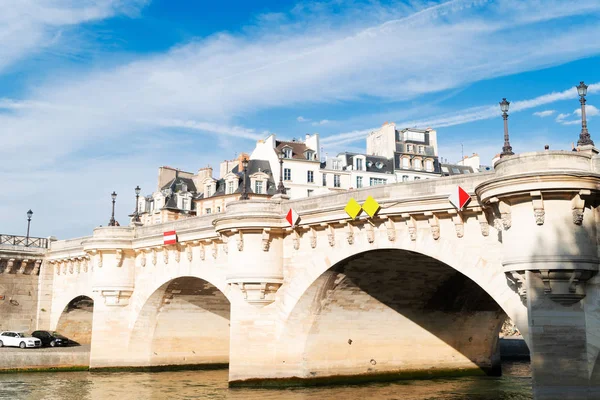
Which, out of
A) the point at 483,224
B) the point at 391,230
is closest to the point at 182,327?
the point at 391,230

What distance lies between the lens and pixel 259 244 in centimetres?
2991

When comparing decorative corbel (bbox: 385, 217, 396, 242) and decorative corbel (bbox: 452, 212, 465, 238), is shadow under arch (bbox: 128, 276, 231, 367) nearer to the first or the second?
decorative corbel (bbox: 385, 217, 396, 242)

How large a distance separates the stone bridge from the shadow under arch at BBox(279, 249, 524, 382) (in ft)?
0.26

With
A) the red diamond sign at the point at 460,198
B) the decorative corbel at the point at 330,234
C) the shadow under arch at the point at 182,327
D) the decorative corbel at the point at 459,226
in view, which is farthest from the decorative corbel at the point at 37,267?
the red diamond sign at the point at 460,198

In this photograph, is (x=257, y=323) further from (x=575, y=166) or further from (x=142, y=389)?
(x=575, y=166)

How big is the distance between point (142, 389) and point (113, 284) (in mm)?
8846

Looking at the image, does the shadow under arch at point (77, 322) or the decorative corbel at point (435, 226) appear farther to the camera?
the shadow under arch at point (77, 322)

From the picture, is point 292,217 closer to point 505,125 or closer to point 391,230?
point 391,230

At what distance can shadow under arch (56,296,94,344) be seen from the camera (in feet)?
162

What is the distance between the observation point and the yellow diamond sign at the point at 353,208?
26.3 metres

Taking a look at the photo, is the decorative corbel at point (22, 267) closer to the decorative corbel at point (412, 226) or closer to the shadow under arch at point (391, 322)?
the shadow under arch at point (391, 322)

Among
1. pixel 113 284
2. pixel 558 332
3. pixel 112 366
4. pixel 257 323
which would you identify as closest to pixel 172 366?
pixel 112 366

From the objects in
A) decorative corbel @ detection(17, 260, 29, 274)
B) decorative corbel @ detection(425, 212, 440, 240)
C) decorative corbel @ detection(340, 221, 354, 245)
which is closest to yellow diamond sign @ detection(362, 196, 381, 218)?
decorative corbel @ detection(340, 221, 354, 245)

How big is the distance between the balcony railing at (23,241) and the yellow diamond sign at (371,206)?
34.0m
